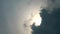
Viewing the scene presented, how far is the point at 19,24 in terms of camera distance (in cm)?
73

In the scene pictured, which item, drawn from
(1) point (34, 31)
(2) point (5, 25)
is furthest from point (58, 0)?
(2) point (5, 25)

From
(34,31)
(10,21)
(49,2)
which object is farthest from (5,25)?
(49,2)

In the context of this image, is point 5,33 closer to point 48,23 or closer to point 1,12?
point 1,12

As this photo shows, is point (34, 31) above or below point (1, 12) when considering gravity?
below

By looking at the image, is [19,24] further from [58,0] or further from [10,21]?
[58,0]

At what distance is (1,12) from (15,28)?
4.9 inches

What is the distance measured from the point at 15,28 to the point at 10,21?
2.0 inches

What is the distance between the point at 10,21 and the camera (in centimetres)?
74

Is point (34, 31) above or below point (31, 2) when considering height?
below

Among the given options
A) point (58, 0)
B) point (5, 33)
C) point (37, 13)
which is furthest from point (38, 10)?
point (5, 33)

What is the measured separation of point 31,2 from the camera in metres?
0.73

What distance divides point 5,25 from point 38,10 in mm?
202

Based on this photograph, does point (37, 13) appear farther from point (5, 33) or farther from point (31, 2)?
point (5, 33)

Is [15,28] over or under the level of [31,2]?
under
